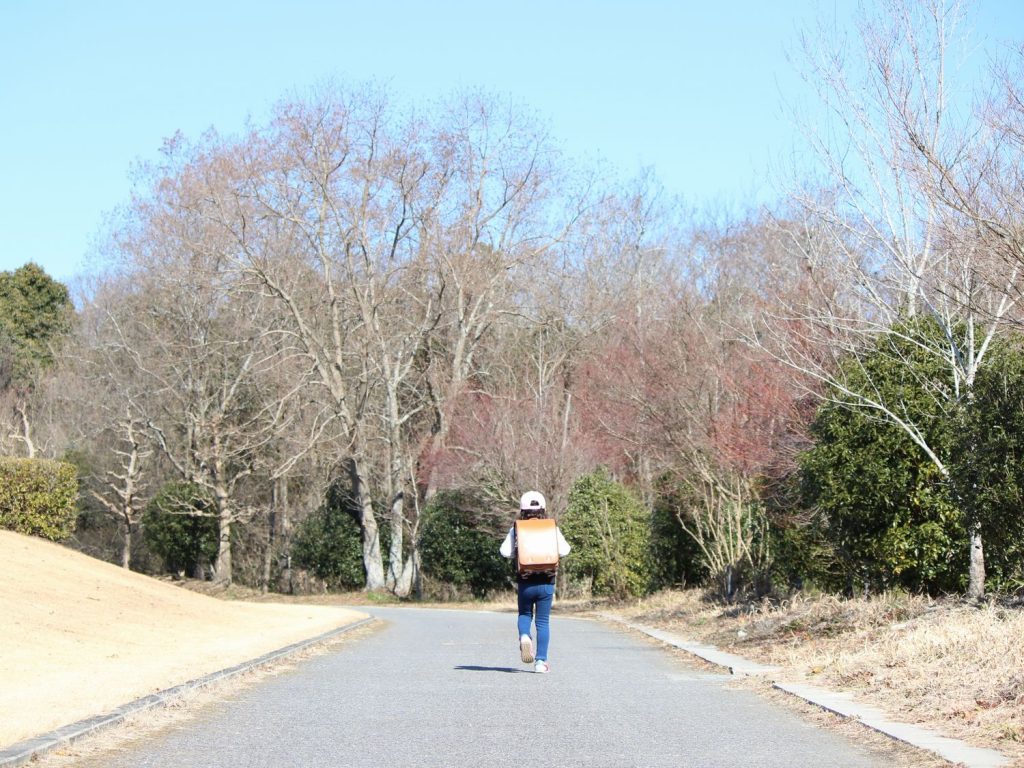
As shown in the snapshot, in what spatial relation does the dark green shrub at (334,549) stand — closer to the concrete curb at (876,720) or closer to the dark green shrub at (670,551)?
the dark green shrub at (670,551)

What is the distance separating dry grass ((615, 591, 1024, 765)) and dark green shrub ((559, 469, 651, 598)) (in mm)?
13206

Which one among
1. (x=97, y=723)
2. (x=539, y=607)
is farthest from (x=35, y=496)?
(x=97, y=723)

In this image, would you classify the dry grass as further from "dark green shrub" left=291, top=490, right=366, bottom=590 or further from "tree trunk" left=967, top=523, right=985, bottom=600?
"dark green shrub" left=291, top=490, right=366, bottom=590

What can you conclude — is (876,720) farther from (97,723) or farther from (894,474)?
(894,474)

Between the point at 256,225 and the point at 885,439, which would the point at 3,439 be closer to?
the point at 256,225

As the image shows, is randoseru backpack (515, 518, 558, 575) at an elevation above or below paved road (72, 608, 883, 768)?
above

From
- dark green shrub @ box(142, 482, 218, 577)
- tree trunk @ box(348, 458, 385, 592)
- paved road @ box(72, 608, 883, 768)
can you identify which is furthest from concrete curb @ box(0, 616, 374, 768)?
dark green shrub @ box(142, 482, 218, 577)

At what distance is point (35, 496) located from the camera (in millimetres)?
29703

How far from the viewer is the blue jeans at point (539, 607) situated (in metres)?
12.9

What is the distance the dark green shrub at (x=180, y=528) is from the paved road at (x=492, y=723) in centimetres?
3273

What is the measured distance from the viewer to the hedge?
1160 inches

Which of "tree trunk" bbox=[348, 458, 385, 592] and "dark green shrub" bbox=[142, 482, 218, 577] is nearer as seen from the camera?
"tree trunk" bbox=[348, 458, 385, 592]

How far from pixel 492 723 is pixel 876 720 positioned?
9.36 feet

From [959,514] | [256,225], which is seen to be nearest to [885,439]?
[959,514]
